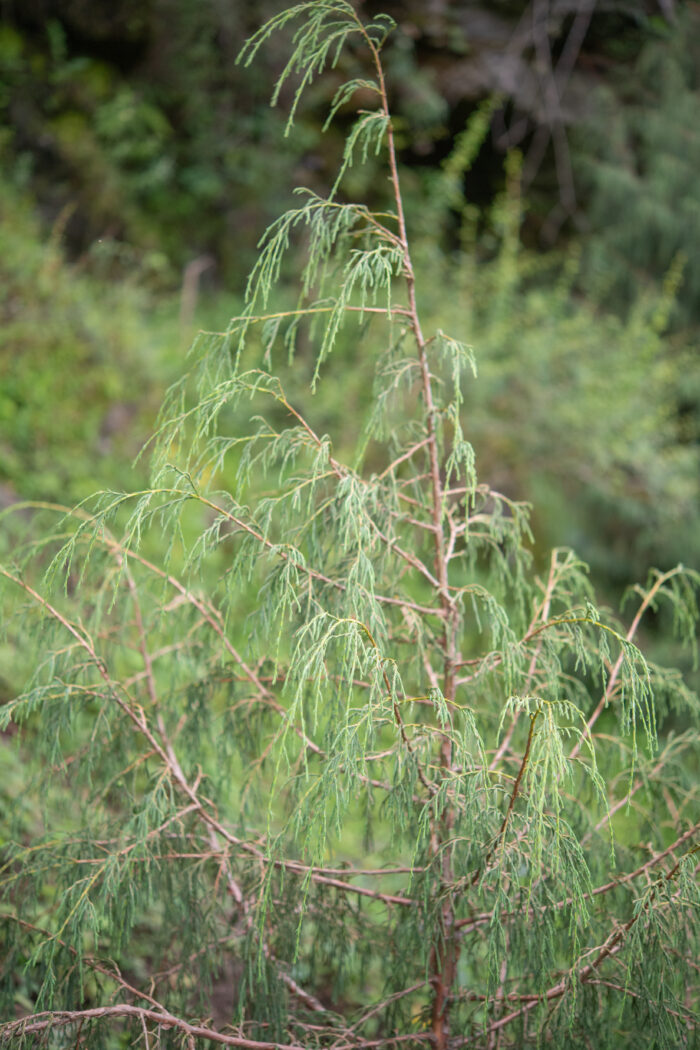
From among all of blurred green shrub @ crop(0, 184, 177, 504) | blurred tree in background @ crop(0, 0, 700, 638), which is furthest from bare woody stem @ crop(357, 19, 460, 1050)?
blurred tree in background @ crop(0, 0, 700, 638)

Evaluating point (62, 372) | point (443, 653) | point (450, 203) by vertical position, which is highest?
point (450, 203)

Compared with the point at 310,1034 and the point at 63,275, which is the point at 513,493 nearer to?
the point at 63,275

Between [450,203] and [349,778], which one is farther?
[450,203]

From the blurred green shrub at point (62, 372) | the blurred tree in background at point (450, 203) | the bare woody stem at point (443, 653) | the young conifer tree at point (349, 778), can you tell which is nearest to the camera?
the young conifer tree at point (349, 778)

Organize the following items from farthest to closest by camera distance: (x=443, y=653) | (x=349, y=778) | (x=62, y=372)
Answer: (x=62, y=372), (x=443, y=653), (x=349, y=778)

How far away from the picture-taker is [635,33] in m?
6.05

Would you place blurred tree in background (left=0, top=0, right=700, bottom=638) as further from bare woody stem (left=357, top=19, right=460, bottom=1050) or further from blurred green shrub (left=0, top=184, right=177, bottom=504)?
bare woody stem (left=357, top=19, right=460, bottom=1050)

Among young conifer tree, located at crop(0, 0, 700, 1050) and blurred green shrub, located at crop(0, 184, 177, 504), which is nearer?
young conifer tree, located at crop(0, 0, 700, 1050)

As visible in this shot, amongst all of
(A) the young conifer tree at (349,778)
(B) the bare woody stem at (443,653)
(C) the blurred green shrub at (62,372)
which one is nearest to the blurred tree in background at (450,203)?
(C) the blurred green shrub at (62,372)

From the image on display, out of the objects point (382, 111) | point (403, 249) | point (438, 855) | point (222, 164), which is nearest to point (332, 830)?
point (438, 855)

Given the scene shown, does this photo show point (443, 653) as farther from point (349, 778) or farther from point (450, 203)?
point (450, 203)

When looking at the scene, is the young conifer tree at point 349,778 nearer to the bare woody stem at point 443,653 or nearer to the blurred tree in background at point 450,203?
the bare woody stem at point 443,653

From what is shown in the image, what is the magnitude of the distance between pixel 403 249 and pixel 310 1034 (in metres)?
1.67

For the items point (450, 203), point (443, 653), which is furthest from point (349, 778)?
point (450, 203)
